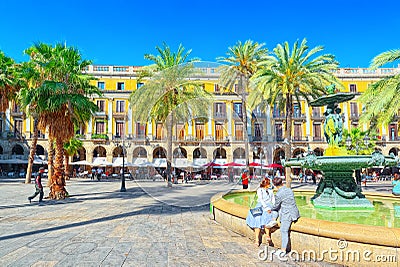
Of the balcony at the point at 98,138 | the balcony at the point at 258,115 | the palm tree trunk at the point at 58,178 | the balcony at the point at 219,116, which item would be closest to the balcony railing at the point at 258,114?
the balcony at the point at 258,115

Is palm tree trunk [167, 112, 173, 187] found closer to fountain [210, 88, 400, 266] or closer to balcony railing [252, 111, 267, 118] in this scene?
fountain [210, 88, 400, 266]

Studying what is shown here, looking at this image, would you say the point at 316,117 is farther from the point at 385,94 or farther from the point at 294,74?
the point at 385,94

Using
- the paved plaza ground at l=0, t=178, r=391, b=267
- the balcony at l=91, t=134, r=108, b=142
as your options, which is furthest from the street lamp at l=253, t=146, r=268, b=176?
the balcony at l=91, t=134, r=108, b=142

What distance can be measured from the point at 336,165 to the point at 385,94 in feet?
22.0

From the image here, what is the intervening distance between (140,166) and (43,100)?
30.3ft

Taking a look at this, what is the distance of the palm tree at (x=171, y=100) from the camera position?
7.67 m

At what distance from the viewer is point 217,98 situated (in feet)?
25.0

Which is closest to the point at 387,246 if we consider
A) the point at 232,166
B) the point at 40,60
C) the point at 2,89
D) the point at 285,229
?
the point at 285,229

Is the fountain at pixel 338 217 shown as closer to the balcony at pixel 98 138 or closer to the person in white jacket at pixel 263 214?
the person in white jacket at pixel 263 214

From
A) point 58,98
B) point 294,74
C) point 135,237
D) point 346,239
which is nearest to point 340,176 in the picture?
point 346,239

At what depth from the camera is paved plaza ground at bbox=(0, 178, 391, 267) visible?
5.52 meters

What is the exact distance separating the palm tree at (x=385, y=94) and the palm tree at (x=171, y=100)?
8588mm

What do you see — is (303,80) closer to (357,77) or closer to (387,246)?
(387,246)

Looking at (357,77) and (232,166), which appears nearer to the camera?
(232,166)
